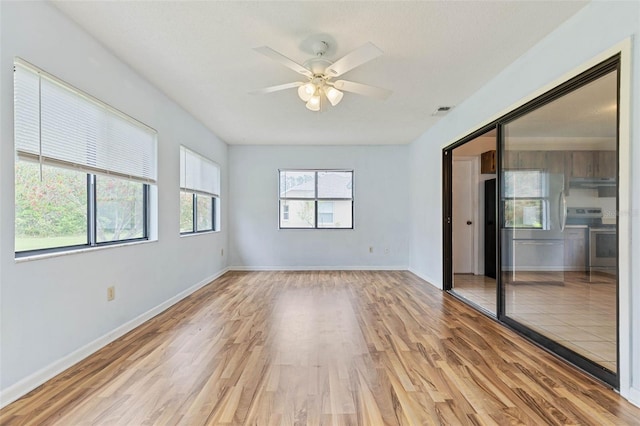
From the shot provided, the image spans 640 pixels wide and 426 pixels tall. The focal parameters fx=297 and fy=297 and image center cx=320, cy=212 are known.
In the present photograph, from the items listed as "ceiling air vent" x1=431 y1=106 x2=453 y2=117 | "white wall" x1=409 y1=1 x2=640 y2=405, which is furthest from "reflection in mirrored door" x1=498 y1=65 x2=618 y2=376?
"ceiling air vent" x1=431 y1=106 x2=453 y2=117

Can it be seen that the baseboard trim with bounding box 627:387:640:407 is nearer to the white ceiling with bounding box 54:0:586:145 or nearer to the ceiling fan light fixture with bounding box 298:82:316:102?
the white ceiling with bounding box 54:0:586:145

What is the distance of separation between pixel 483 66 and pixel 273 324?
329cm

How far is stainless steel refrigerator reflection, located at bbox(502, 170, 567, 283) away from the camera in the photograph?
8.55ft

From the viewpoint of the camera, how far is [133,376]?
2.05 metres

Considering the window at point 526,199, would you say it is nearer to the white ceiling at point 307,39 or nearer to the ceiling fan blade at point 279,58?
the white ceiling at point 307,39

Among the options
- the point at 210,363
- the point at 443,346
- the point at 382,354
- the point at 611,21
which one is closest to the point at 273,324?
the point at 210,363

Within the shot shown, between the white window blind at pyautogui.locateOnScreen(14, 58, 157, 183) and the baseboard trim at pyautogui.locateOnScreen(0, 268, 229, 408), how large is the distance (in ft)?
4.57

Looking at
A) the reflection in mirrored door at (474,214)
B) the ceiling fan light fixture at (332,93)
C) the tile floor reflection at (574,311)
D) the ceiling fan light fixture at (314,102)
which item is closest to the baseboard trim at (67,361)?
the ceiling fan light fixture at (314,102)

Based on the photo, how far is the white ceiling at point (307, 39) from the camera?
2.05 m

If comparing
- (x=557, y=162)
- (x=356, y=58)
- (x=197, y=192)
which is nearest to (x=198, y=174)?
(x=197, y=192)

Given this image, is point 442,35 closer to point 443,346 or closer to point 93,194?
point 443,346

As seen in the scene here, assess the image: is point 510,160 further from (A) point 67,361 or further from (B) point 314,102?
(A) point 67,361

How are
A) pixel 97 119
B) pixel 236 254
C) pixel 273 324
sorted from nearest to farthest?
pixel 97 119
pixel 273 324
pixel 236 254

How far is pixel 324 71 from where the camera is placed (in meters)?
2.44
